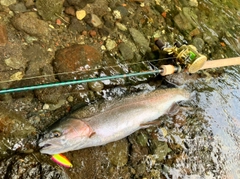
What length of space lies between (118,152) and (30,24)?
2.41 m

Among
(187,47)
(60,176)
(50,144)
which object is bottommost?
(60,176)

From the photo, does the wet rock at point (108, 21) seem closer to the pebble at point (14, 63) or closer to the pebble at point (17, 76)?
the pebble at point (14, 63)

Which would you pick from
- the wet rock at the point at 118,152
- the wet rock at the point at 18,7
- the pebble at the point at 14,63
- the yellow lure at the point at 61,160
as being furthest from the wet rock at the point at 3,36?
the wet rock at the point at 118,152

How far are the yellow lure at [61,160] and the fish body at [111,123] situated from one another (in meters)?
0.16

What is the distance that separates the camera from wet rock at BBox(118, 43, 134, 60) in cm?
542

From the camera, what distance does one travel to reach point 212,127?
5320 millimetres

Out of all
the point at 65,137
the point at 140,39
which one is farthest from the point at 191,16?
the point at 65,137

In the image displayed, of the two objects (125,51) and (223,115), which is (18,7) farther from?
(223,115)

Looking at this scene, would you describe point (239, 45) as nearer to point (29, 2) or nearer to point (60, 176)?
point (29, 2)

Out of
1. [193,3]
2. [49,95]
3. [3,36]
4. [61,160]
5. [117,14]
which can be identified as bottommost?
[61,160]

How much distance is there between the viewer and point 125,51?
5449 mm

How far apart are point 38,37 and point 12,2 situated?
736 millimetres

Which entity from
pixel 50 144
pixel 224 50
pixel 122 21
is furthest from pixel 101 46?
pixel 224 50

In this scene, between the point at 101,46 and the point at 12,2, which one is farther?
the point at 101,46
